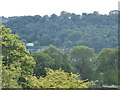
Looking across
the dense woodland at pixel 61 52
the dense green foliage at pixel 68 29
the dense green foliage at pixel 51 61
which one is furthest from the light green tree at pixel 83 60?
the dense green foliage at pixel 68 29

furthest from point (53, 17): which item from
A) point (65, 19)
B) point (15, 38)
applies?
point (15, 38)

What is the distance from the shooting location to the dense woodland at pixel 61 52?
8613 millimetres

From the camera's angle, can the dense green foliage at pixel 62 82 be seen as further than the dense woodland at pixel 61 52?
No

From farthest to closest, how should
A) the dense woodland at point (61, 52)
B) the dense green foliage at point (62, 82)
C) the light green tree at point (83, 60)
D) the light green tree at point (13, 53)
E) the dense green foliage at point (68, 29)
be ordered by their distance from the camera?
the dense green foliage at point (68, 29) < the light green tree at point (83, 60) < the light green tree at point (13, 53) < the dense woodland at point (61, 52) < the dense green foliage at point (62, 82)

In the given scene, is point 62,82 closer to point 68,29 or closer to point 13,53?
point 13,53

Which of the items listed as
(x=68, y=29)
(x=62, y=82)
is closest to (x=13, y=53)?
(x=62, y=82)

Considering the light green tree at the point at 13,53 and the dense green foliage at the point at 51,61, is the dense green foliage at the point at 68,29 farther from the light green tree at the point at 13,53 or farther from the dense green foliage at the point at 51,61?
the light green tree at the point at 13,53

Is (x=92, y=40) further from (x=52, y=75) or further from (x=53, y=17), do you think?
(x=52, y=75)

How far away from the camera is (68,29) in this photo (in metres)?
60.2

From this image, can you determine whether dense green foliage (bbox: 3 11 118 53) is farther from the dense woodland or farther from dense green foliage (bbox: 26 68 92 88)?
dense green foliage (bbox: 26 68 92 88)

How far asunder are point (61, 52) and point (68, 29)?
109 ft

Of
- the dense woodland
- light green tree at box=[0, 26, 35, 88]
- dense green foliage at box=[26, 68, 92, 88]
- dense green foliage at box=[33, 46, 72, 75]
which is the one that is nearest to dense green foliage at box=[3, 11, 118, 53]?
the dense woodland

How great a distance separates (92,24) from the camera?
218ft

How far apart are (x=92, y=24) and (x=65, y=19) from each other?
5.74m
